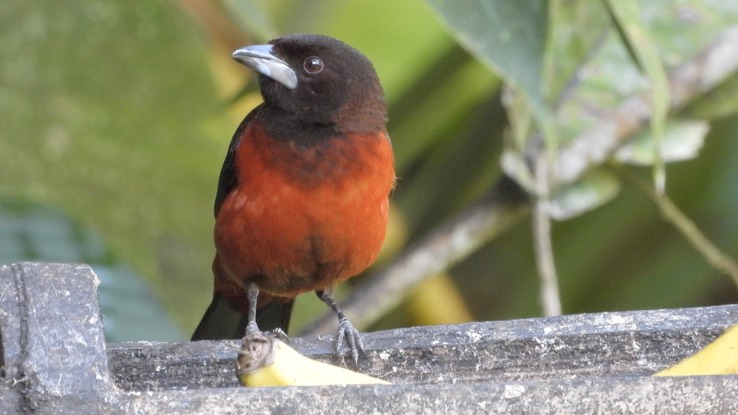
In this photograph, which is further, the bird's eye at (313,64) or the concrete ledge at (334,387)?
the bird's eye at (313,64)

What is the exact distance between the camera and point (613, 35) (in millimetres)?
3908

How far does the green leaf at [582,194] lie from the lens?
382 centimetres

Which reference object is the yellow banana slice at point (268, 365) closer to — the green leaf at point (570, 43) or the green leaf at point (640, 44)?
the green leaf at point (640, 44)

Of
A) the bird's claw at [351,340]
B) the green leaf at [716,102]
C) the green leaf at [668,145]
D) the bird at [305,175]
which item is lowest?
the bird's claw at [351,340]

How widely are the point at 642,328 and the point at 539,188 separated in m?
1.34

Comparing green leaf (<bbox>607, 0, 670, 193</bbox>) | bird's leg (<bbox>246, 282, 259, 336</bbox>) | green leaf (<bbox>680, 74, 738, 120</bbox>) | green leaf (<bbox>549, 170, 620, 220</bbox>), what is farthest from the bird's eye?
green leaf (<bbox>680, 74, 738, 120</bbox>)

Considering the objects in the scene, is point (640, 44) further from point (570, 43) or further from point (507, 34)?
point (570, 43)

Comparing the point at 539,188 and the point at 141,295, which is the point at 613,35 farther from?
the point at 141,295

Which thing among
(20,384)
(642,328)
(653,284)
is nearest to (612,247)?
(653,284)

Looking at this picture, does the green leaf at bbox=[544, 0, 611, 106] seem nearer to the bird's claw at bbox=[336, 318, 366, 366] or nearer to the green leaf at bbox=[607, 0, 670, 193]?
the green leaf at bbox=[607, 0, 670, 193]

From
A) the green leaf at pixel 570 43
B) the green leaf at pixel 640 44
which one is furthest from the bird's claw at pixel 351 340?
the green leaf at pixel 570 43

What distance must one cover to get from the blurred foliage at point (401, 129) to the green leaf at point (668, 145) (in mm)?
66

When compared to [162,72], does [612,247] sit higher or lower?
lower

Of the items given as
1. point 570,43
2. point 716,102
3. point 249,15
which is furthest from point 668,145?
point 249,15
